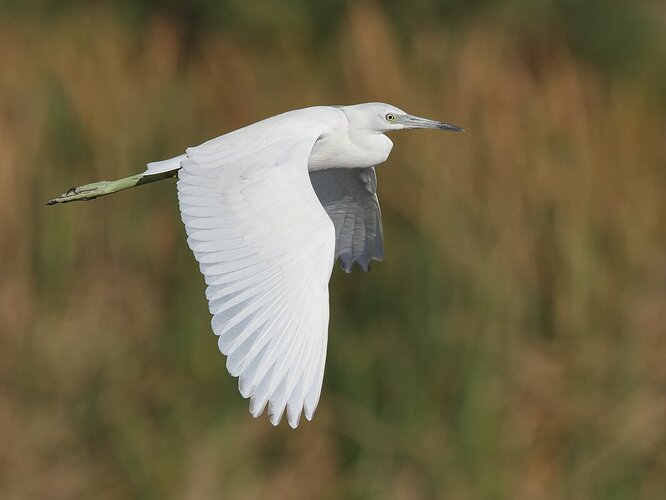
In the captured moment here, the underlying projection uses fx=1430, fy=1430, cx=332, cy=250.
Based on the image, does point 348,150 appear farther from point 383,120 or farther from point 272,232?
point 272,232

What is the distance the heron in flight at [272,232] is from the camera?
3.13m

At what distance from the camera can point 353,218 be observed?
433 cm

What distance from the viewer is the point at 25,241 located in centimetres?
479

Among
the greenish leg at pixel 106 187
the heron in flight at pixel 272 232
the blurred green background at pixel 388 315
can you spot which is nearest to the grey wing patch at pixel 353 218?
the heron in flight at pixel 272 232

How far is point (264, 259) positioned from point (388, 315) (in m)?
1.37

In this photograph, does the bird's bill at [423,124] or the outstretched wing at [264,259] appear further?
the bird's bill at [423,124]

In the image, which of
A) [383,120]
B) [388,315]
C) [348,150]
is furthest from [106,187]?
[388,315]

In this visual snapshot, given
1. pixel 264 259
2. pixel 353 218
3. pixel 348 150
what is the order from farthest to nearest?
pixel 353 218 < pixel 348 150 < pixel 264 259

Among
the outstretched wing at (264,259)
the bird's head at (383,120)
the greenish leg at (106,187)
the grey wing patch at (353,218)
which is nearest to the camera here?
the outstretched wing at (264,259)

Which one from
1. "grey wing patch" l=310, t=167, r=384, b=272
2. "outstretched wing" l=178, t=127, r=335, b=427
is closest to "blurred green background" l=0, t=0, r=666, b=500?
"grey wing patch" l=310, t=167, r=384, b=272

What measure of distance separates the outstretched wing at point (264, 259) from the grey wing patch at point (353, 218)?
0.55 m

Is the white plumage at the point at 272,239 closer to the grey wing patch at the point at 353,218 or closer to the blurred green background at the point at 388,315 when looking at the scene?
the grey wing patch at the point at 353,218

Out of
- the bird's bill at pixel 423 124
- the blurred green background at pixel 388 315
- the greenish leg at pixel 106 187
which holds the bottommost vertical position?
the blurred green background at pixel 388 315

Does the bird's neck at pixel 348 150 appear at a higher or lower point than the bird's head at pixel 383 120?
lower
